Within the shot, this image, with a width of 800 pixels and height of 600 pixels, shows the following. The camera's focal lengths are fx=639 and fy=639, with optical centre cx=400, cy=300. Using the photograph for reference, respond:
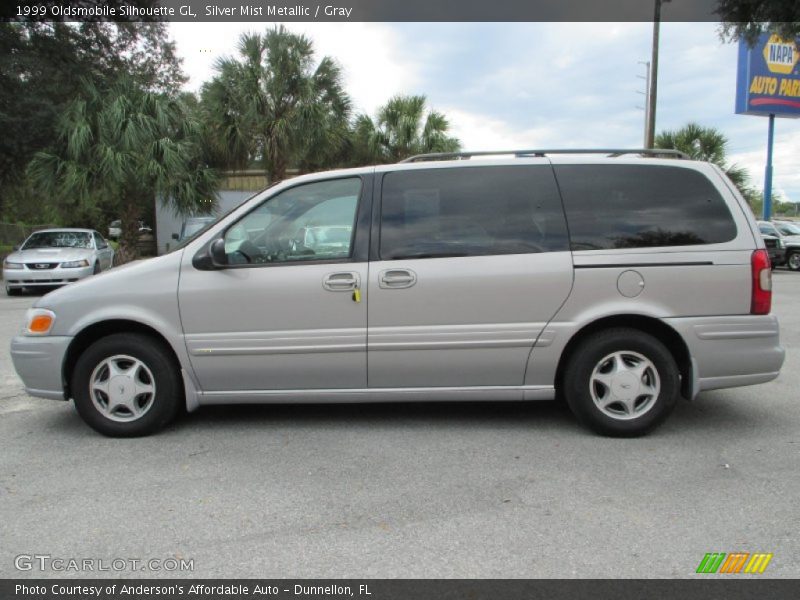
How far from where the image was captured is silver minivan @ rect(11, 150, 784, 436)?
419cm

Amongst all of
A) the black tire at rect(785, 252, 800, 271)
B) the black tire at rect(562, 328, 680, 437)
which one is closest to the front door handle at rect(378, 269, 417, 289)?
the black tire at rect(562, 328, 680, 437)

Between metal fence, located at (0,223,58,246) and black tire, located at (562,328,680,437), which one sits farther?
metal fence, located at (0,223,58,246)

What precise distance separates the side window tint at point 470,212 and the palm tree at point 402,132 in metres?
17.2

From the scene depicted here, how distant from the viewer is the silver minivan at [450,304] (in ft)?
13.8

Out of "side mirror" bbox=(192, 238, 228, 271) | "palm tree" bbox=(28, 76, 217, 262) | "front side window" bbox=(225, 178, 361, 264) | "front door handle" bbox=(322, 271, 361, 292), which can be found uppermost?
"palm tree" bbox=(28, 76, 217, 262)

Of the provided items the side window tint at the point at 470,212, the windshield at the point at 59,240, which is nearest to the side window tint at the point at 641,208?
the side window tint at the point at 470,212

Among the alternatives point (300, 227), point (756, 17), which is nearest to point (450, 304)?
point (300, 227)

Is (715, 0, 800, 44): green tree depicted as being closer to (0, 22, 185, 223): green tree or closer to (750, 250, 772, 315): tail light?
(750, 250, 772, 315): tail light

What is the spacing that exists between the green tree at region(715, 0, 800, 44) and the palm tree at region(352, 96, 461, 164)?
8543 millimetres

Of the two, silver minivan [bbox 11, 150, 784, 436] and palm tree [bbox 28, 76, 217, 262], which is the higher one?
palm tree [bbox 28, 76, 217, 262]

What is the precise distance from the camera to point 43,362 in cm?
430

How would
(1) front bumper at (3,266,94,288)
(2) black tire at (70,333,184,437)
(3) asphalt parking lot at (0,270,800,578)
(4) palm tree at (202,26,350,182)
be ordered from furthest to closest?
(4) palm tree at (202,26,350,182) → (1) front bumper at (3,266,94,288) → (2) black tire at (70,333,184,437) → (3) asphalt parking lot at (0,270,800,578)

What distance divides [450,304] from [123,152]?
1327 centimetres

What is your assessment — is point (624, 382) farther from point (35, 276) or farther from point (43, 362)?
point (35, 276)
